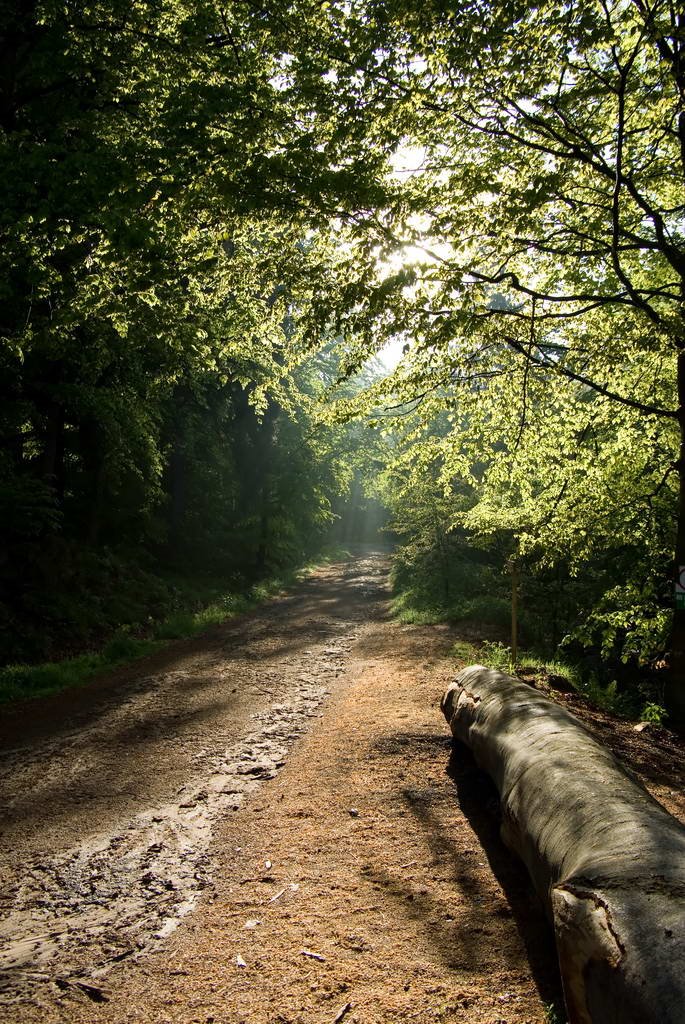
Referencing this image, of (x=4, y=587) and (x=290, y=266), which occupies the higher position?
(x=290, y=266)

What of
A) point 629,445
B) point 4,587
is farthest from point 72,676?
point 629,445

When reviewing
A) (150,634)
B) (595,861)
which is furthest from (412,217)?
(150,634)

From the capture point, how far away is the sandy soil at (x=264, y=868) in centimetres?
294

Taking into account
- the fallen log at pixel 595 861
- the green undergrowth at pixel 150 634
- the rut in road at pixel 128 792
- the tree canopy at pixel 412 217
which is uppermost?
the tree canopy at pixel 412 217

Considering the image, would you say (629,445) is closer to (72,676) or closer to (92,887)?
(92,887)

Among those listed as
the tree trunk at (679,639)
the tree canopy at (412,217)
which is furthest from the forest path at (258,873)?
the tree canopy at (412,217)

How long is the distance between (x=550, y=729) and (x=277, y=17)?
7494 millimetres

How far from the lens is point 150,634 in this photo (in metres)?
13.6

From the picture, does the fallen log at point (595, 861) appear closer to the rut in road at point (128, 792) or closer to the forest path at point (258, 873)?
the forest path at point (258, 873)

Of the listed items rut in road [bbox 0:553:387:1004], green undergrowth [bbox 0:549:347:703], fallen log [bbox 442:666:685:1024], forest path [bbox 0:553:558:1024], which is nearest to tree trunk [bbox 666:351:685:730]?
forest path [bbox 0:553:558:1024]

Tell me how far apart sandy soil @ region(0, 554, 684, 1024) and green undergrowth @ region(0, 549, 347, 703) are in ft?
3.70

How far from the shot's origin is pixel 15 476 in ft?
39.1

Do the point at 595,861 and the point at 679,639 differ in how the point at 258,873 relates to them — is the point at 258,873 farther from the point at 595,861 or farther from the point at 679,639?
the point at 679,639

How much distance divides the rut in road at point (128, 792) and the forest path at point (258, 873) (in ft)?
0.06
